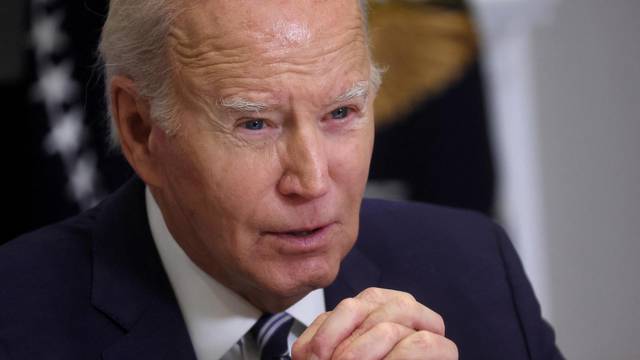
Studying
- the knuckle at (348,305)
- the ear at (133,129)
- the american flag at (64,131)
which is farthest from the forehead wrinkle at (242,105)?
the american flag at (64,131)

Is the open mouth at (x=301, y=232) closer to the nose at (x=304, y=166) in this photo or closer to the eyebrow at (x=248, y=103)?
the nose at (x=304, y=166)

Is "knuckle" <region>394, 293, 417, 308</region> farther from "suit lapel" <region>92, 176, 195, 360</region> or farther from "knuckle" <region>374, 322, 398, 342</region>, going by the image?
"suit lapel" <region>92, 176, 195, 360</region>

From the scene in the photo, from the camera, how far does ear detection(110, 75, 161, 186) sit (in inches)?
81.0

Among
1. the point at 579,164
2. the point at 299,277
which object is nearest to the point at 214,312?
the point at 299,277

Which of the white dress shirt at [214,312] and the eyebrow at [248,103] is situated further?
the white dress shirt at [214,312]

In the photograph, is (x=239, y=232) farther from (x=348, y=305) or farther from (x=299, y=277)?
(x=348, y=305)

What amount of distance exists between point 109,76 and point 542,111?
321 cm

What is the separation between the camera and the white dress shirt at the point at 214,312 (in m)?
2.08

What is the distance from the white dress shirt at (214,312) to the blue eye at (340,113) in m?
0.41

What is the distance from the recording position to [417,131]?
162 inches

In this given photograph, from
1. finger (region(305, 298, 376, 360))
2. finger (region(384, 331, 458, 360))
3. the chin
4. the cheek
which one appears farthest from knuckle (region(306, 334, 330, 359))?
the cheek

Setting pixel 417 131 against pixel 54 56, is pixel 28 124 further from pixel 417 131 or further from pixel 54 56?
pixel 417 131

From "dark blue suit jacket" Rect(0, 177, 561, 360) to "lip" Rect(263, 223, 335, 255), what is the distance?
12.2 inches

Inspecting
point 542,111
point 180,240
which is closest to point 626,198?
point 542,111
